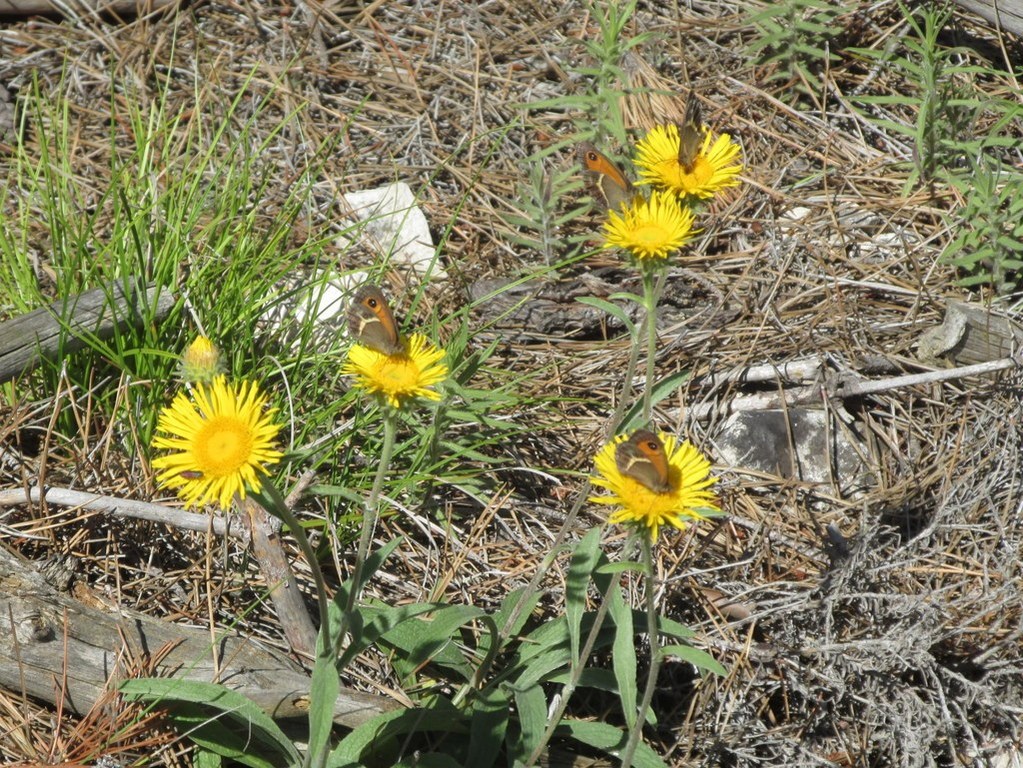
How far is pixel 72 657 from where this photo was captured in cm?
209

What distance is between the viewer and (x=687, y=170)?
6.34 feet

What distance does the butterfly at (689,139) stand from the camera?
6.18ft

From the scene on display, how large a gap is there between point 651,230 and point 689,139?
19cm

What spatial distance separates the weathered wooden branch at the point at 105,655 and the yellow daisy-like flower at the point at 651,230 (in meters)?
1.07

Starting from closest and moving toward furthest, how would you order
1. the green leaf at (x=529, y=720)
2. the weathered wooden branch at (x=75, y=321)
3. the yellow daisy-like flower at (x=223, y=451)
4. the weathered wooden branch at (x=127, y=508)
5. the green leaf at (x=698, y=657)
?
the yellow daisy-like flower at (x=223, y=451)
the green leaf at (x=698, y=657)
the green leaf at (x=529, y=720)
the weathered wooden branch at (x=127, y=508)
the weathered wooden branch at (x=75, y=321)

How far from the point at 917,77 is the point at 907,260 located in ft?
2.55

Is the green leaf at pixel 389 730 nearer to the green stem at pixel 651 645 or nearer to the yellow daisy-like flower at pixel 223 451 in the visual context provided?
the green stem at pixel 651 645

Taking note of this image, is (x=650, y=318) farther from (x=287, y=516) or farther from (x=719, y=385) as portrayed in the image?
(x=719, y=385)

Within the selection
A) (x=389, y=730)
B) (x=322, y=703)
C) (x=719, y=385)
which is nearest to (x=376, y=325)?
(x=322, y=703)

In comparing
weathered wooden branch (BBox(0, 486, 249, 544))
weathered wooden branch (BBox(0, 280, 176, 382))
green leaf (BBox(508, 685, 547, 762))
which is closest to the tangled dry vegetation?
weathered wooden branch (BBox(0, 486, 249, 544))

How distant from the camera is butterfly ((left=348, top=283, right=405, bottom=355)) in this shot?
170 cm

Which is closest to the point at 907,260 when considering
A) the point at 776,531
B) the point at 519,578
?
the point at 776,531

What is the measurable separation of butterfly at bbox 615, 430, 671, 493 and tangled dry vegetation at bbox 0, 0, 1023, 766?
0.94 meters

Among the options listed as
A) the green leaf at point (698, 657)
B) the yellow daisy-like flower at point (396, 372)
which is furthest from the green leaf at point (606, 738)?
the yellow daisy-like flower at point (396, 372)
